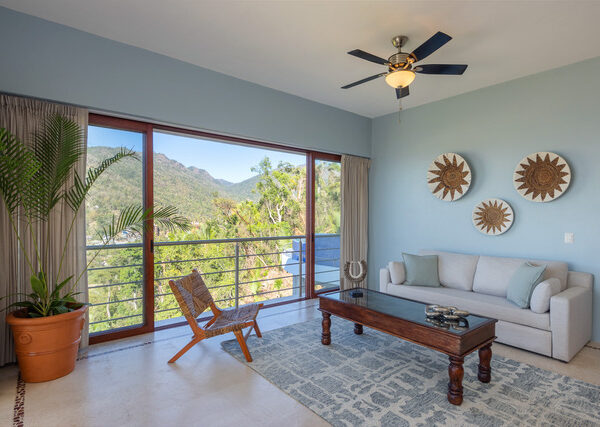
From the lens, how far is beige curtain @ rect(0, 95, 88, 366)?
2549 millimetres

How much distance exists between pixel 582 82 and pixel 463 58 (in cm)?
129

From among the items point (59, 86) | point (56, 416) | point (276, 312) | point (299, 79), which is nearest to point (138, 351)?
point (56, 416)

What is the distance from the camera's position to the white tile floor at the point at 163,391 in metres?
1.99

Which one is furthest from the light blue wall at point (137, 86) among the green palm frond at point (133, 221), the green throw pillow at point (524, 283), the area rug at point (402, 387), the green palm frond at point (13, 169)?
the green throw pillow at point (524, 283)

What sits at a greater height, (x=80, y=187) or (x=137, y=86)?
(x=137, y=86)

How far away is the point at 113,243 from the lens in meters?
3.20

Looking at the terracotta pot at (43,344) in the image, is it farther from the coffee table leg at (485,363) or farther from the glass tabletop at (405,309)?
the coffee table leg at (485,363)

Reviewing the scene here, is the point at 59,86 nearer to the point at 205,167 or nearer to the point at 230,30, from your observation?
the point at 230,30

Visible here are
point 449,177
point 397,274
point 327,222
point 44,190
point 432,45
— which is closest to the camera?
point 432,45

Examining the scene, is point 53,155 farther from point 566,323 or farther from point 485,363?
point 566,323

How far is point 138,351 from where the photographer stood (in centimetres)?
292

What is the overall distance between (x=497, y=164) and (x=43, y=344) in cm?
487

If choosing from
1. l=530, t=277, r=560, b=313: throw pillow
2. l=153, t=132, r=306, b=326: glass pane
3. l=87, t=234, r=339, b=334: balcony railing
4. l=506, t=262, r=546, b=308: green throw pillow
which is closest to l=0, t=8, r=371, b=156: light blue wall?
l=153, t=132, r=306, b=326: glass pane

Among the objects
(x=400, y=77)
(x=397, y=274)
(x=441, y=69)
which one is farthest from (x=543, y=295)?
(x=400, y=77)
